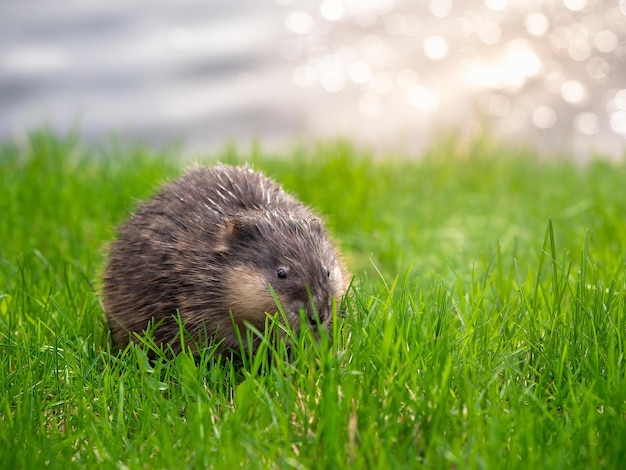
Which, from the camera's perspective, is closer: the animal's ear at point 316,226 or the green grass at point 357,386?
the green grass at point 357,386

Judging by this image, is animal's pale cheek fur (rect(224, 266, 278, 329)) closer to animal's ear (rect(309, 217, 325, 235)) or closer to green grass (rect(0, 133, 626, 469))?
green grass (rect(0, 133, 626, 469))

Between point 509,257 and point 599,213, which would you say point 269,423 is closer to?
point 509,257

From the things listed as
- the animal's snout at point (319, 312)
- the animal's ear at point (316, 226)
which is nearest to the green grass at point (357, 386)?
the animal's snout at point (319, 312)

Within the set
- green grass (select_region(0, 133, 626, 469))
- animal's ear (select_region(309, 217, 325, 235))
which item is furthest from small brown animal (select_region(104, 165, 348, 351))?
green grass (select_region(0, 133, 626, 469))

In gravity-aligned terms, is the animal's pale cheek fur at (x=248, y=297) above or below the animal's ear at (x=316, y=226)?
below

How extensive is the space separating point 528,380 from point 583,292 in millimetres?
561

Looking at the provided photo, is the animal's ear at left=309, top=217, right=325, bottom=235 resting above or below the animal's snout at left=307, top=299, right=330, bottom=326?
above

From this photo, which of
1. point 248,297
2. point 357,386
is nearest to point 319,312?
point 248,297

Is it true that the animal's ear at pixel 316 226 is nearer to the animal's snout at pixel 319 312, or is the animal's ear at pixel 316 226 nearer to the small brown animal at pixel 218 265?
the small brown animal at pixel 218 265

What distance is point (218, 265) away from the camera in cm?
409

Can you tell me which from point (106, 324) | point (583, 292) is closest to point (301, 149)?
point (106, 324)

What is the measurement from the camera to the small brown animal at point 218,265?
388 centimetres

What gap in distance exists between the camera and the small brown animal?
12.7 ft

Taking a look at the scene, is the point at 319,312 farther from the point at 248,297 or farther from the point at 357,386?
the point at 357,386
